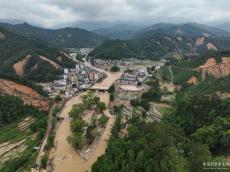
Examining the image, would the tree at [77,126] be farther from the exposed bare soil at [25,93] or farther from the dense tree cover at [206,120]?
the exposed bare soil at [25,93]

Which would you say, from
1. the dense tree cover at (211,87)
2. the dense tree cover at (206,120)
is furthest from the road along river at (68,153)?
the dense tree cover at (211,87)

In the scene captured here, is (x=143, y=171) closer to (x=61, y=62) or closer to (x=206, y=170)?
(x=206, y=170)

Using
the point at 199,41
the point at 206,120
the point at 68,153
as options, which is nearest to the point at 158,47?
the point at 199,41

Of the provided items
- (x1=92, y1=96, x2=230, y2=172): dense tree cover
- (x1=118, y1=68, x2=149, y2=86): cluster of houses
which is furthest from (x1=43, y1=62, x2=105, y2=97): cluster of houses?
(x1=92, y1=96, x2=230, y2=172): dense tree cover

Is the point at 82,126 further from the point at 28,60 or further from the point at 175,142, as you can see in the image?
the point at 28,60

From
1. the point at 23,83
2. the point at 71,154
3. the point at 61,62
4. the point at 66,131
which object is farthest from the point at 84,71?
the point at 71,154

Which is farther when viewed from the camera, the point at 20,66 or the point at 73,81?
the point at 20,66

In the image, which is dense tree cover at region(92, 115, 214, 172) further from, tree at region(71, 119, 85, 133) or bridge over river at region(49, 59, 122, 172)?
tree at region(71, 119, 85, 133)
